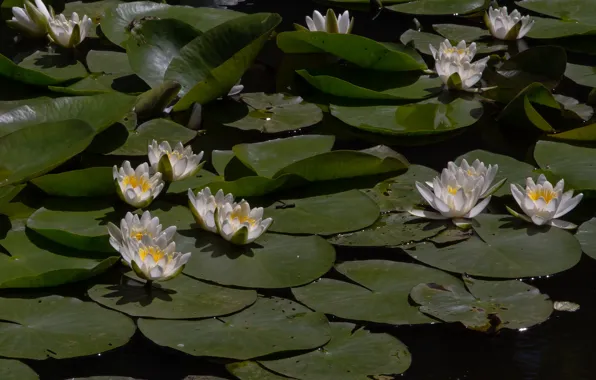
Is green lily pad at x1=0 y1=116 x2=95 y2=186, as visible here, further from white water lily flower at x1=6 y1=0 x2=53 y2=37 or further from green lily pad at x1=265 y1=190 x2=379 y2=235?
white water lily flower at x1=6 y1=0 x2=53 y2=37

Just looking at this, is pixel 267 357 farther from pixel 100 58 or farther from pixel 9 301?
pixel 100 58

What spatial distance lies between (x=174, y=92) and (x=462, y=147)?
1.09m

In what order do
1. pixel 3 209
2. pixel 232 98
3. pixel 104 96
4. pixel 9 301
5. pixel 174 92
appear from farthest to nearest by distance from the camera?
pixel 232 98
pixel 174 92
pixel 104 96
pixel 3 209
pixel 9 301

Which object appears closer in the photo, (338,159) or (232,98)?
(338,159)

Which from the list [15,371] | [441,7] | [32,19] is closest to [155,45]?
[32,19]

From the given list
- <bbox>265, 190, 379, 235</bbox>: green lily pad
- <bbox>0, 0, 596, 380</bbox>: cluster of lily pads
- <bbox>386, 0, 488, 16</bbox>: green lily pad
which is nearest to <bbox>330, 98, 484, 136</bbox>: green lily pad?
<bbox>0, 0, 596, 380</bbox>: cluster of lily pads

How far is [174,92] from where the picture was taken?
3291 millimetres

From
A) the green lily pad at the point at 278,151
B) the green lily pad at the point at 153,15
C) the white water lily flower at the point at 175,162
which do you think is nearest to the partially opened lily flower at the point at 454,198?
the green lily pad at the point at 278,151

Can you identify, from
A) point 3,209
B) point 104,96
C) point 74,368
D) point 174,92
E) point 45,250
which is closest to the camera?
point 74,368

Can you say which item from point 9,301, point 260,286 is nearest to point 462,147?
point 260,286

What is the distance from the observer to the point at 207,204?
8.26 ft

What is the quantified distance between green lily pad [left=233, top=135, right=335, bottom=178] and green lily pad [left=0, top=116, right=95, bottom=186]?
51cm

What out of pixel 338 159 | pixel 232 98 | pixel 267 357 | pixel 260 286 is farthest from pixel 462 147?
pixel 267 357

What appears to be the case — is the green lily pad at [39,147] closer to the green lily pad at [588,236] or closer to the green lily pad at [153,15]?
the green lily pad at [153,15]
